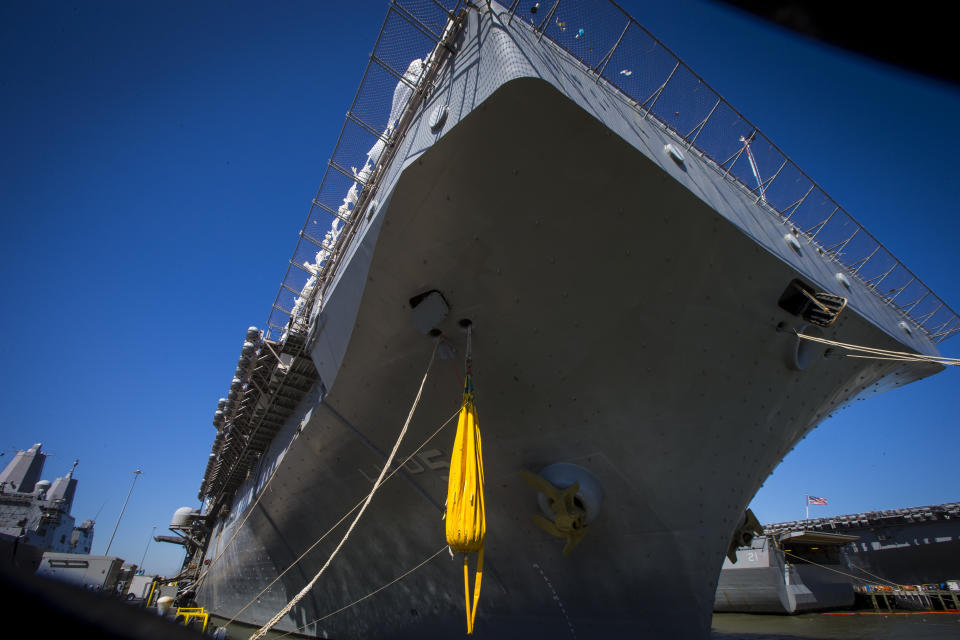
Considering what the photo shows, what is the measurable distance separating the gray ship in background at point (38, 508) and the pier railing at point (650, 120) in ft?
80.2

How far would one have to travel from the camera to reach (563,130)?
10.9ft

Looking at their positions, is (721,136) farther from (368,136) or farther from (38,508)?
(38,508)

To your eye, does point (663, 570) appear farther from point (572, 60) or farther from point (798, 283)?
point (572, 60)

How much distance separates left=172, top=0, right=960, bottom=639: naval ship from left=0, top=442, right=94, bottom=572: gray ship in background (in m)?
23.8

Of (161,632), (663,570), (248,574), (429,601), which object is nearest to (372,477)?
(429,601)

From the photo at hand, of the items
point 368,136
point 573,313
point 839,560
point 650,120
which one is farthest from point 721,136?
point 839,560

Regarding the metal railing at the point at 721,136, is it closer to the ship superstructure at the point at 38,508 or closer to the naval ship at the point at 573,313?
the naval ship at the point at 573,313

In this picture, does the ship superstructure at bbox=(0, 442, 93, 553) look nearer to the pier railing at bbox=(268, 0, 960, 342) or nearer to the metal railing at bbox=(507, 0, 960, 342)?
the pier railing at bbox=(268, 0, 960, 342)

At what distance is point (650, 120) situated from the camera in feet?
15.8

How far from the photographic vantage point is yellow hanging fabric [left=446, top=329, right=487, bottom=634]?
11.6 feet

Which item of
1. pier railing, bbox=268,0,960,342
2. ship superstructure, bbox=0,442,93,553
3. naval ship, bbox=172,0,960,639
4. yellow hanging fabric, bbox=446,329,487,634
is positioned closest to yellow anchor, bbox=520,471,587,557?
naval ship, bbox=172,0,960,639

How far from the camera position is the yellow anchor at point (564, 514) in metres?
4.55

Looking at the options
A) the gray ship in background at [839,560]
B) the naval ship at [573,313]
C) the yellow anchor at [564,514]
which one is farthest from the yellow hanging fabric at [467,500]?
the gray ship in background at [839,560]

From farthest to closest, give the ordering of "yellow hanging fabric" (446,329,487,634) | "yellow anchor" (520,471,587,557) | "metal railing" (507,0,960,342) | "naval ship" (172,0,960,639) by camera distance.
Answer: "yellow anchor" (520,471,587,557) < "metal railing" (507,0,960,342) < "naval ship" (172,0,960,639) < "yellow hanging fabric" (446,329,487,634)
